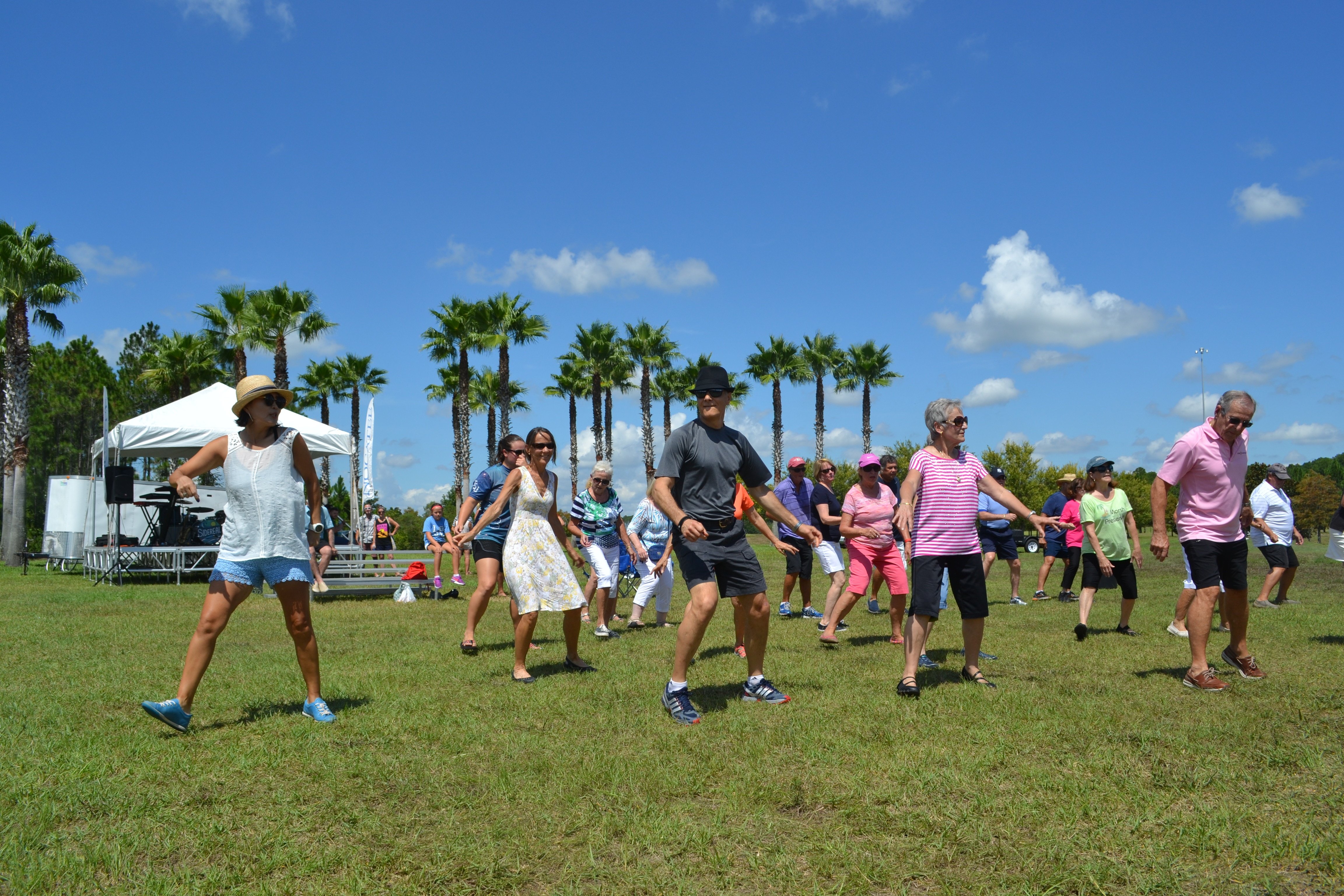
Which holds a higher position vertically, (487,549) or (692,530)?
(692,530)

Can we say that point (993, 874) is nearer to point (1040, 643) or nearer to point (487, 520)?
point (487, 520)

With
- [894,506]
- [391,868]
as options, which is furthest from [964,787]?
[894,506]

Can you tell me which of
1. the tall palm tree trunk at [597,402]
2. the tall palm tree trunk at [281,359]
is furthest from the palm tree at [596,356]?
the tall palm tree trunk at [281,359]

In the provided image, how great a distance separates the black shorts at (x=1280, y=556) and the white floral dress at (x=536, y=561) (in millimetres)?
9088

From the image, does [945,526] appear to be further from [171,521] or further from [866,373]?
[866,373]

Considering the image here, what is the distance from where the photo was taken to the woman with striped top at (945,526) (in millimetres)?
6352

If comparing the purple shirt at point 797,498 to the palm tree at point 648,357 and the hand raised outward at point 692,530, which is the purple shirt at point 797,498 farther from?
the palm tree at point 648,357

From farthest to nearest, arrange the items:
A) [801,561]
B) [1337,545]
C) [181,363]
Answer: [181,363], [801,561], [1337,545]

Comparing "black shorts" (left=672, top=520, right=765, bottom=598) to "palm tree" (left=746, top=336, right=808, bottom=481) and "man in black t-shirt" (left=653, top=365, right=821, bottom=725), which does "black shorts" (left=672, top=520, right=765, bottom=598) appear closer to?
"man in black t-shirt" (left=653, top=365, right=821, bottom=725)

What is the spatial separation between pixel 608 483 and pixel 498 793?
6043 millimetres

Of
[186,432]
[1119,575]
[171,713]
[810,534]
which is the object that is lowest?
[171,713]

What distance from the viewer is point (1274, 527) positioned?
36.8 feet

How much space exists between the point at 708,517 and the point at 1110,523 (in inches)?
216

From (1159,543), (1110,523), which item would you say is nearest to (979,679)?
(1159,543)
